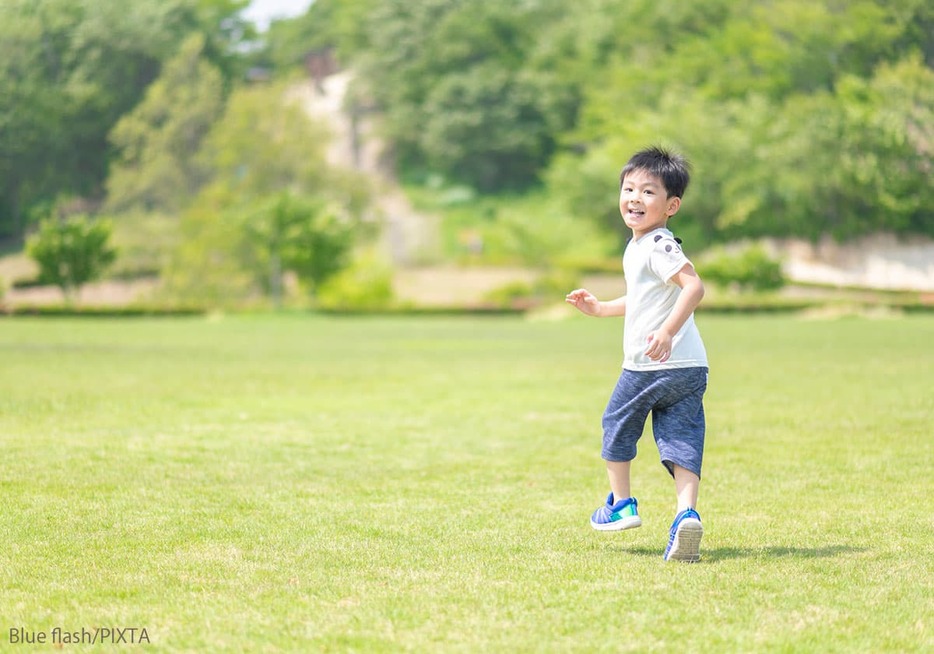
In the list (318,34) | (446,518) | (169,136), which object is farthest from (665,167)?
(318,34)

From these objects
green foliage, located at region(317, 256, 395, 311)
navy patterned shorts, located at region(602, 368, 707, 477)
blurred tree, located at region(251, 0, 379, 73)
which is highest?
blurred tree, located at region(251, 0, 379, 73)

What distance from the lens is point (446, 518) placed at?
5.48 meters

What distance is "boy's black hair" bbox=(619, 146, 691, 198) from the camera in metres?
4.84

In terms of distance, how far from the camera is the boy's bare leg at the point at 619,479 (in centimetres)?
496

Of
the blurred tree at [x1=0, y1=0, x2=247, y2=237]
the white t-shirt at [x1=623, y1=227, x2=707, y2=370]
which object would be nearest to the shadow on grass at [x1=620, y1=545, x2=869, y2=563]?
the white t-shirt at [x1=623, y1=227, x2=707, y2=370]

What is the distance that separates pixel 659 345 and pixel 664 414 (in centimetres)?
38

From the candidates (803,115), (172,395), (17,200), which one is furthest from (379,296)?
(172,395)

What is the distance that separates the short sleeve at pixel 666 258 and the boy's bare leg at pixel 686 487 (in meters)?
0.76

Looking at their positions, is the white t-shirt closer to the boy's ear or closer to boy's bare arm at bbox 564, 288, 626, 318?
the boy's ear

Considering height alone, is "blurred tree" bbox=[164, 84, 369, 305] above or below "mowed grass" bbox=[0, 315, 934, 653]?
above

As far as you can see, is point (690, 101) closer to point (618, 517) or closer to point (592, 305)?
point (592, 305)

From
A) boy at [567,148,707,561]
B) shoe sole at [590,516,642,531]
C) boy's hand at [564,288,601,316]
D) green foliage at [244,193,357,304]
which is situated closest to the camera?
boy at [567,148,707,561]

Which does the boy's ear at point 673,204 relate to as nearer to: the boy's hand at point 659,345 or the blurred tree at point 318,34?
the boy's hand at point 659,345

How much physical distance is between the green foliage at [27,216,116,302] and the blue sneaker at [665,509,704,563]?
34.0 m
